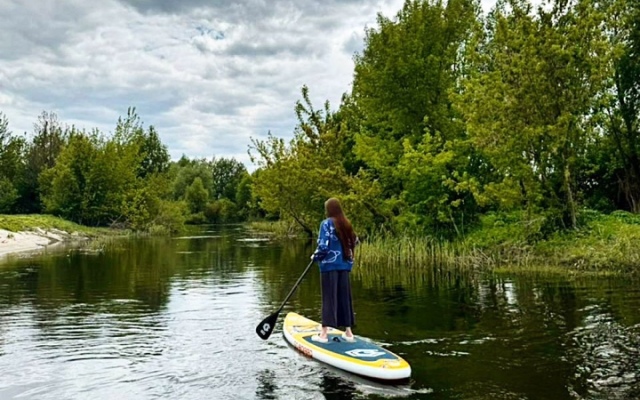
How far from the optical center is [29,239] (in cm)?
3869

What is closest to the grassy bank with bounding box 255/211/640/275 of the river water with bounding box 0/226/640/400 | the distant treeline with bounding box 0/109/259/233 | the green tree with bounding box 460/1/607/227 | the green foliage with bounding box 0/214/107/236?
the green tree with bounding box 460/1/607/227

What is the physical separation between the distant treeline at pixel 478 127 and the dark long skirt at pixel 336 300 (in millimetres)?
13613

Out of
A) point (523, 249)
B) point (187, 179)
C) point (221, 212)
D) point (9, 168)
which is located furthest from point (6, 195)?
point (523, 249)

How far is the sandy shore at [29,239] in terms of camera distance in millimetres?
34259

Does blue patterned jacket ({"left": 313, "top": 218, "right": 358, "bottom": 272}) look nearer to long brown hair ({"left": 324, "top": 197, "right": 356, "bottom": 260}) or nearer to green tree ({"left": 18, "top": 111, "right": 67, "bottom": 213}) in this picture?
long brown hair ({"left": 324, "top": 197, "right": 356, "bottom": 260})

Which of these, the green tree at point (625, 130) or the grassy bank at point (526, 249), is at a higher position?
the green tree at point (625, 130)

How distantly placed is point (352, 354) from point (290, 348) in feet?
6.35

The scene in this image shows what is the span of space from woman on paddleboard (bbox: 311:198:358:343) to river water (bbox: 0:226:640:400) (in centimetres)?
94

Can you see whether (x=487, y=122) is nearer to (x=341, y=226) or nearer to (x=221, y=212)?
(x=341, y=226)

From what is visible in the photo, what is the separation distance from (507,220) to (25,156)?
5273 cm

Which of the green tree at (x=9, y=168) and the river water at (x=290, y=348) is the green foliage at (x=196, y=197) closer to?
the green tree at (x=9, y=168)

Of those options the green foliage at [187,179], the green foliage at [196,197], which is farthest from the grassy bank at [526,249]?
the green foliage at [187,179]

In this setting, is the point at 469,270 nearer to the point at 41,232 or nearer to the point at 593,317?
the point at 593,317

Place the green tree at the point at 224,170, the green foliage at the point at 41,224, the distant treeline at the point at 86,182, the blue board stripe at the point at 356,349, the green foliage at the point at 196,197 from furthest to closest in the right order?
the green tree at the point at 224,170 → the green foliage at the point at 196,197 → the distant treeline at the point at 86,182 → the green foliage at the point at 41,224 → the blue board stripe at the point at 356,349
